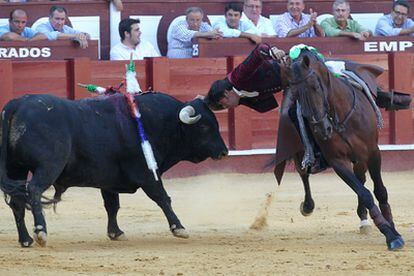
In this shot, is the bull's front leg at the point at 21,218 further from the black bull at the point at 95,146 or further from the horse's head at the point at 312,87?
the horse's head at the point at 312,87

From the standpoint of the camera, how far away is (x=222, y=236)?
9.21m

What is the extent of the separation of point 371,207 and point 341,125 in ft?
2.02

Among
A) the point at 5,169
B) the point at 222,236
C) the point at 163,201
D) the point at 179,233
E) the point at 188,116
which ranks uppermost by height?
the point at 188,116

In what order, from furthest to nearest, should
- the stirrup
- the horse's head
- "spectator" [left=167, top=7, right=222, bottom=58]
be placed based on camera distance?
"spectator" [left=167, top=7, right=222, bottom=58] < the stirrup < the horse's head

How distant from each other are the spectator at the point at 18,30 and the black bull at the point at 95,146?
13.1 feet

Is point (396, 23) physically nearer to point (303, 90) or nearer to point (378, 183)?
point (378, 183)

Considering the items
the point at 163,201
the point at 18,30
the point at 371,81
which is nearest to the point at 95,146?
the point at 163,201

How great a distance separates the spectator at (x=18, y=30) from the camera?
12633mm

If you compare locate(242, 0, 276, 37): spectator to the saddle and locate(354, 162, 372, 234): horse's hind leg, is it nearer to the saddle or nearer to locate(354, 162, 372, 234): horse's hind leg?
the saddle

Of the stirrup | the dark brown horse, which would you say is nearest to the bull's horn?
the dark brown horse

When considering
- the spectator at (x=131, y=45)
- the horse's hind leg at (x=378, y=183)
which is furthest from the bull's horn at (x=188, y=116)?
the spectator at (x=131, y=45)

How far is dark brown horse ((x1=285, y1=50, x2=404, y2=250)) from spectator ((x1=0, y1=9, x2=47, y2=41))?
4725 mm

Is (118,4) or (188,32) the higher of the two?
(118,4)

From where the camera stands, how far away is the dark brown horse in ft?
26.2
